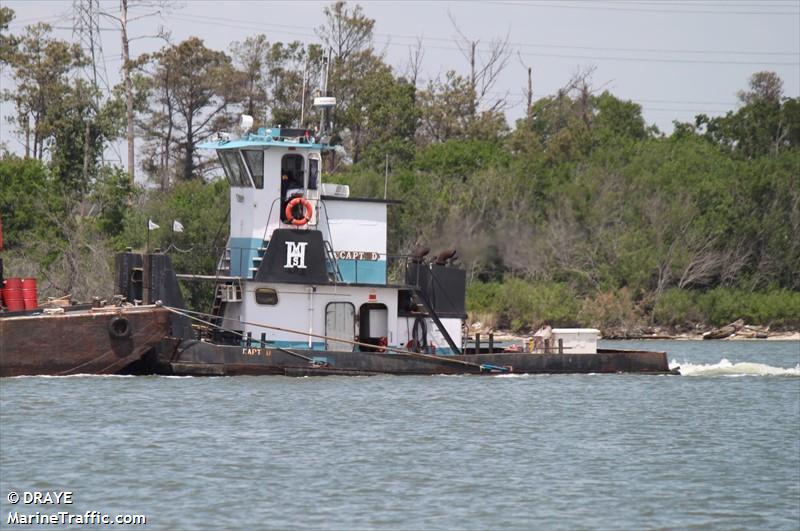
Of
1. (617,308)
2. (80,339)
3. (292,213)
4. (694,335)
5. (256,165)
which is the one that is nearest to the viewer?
(80,339)

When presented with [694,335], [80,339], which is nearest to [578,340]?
[80,339]

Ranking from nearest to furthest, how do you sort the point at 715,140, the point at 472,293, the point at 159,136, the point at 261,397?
the point at 261,397 < the point at 472,293 < the point at 159,136 < the point at 715,140

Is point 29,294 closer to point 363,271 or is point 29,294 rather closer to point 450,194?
point 363,271

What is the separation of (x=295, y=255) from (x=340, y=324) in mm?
1841

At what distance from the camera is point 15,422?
2242cm

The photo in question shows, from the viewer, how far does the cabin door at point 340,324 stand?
2950 cm

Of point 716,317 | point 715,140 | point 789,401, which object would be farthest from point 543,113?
point 789,401

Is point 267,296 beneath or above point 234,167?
beneath

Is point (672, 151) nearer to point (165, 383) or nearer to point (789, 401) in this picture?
point (789, 401)

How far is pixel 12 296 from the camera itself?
2766 cm

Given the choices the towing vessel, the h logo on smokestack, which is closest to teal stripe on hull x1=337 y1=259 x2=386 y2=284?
the towing vessel

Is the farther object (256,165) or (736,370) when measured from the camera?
(736,370)

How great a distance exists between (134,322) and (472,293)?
28.2 m

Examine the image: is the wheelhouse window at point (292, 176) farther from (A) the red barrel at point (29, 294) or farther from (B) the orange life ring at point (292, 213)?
(A) the red barrel at point (29, 294)
